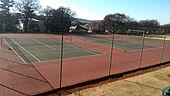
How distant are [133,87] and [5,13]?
66.4 m

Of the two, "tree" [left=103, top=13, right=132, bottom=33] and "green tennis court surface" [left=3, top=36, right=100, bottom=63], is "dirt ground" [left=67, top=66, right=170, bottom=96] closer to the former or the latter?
"green tennis court surface" [left=3, top=36, right=100, bottom=63]

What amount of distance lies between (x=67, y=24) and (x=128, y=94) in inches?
2358

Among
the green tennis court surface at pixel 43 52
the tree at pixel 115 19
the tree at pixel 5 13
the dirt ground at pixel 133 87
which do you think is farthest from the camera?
the tree at pixel 115 19

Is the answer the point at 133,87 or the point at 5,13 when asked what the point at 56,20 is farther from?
the point at 133,87

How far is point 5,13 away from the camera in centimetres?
6756

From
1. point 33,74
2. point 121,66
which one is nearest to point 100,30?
point 121,66

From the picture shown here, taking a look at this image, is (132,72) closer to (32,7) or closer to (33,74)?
(33,74)

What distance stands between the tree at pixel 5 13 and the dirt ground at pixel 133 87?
6061 centimetres

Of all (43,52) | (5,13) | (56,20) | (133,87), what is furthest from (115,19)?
(133,87)

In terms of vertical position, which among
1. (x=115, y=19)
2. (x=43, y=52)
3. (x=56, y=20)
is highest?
(x=115, y=19)

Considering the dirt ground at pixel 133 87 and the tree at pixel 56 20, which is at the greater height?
the tree at pixel 56 20

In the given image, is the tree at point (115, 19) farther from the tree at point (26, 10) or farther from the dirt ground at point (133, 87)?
the dirt ground at point (133, 87)

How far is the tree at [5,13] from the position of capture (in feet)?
214

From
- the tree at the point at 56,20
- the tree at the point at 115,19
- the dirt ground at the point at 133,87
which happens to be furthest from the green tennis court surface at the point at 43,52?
the tree at the point at 115,19
